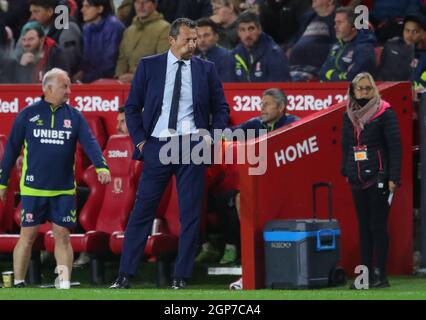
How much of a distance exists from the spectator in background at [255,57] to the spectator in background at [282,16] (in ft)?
4.15

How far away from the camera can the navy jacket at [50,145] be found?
457 inches

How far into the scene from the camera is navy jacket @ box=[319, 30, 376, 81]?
44.3 feet

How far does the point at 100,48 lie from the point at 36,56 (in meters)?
0.74

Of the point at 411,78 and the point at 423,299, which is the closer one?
the point at 423,299

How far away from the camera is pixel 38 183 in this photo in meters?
11.6

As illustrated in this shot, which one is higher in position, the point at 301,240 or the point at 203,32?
the point at 203,32

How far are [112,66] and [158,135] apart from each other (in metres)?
4.39

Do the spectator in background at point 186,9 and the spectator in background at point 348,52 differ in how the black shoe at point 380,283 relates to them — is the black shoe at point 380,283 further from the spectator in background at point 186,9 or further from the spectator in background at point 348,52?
the spectator in background at point 186,9

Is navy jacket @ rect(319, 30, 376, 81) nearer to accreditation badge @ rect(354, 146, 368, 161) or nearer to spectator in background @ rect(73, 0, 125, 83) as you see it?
accreditation badge @ rect(354, 146, 368, 161)

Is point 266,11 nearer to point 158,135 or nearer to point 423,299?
point 158,135

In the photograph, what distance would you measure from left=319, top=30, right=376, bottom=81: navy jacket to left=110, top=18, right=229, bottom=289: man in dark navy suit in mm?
2578
